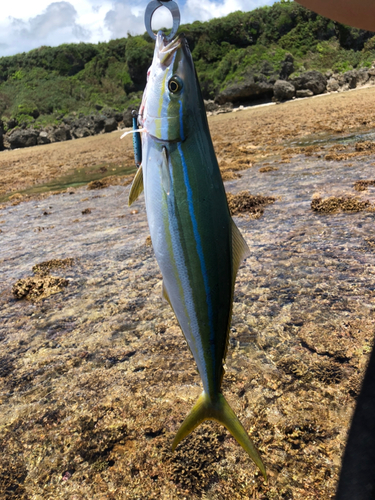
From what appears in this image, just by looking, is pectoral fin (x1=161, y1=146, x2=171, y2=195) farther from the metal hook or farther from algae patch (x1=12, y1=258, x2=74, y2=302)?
algae patch (x1=12, y1=258, x2=74, y2=302)

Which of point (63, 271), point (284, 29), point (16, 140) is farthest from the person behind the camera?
point (284, 29)

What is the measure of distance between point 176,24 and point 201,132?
0.51 metres

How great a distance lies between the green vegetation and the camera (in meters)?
76.5

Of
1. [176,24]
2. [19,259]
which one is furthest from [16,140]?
[176,24]

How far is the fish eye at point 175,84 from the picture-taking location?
138cm

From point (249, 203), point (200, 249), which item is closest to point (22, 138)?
point (249, 203)

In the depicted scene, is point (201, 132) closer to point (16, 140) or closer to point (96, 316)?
point (96, 316)

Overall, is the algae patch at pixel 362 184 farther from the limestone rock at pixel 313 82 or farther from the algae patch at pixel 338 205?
the limestone rock at pixel 313 82

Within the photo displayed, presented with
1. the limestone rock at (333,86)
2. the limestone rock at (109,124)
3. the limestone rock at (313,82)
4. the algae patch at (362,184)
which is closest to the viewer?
the algae patch at (362,184)

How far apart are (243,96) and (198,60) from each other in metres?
36.6

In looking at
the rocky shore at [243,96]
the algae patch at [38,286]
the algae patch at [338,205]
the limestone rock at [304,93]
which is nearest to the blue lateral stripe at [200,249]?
the algae patch at [38,286]

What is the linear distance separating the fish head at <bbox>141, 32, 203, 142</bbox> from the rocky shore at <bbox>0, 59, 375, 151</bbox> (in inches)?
2458

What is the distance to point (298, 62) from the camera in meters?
76.4

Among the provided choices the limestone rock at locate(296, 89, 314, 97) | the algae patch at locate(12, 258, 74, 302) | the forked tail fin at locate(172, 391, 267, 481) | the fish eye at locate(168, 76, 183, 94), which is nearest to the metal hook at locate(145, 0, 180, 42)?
the fish eye at locate(168, 76, 183, 94)
